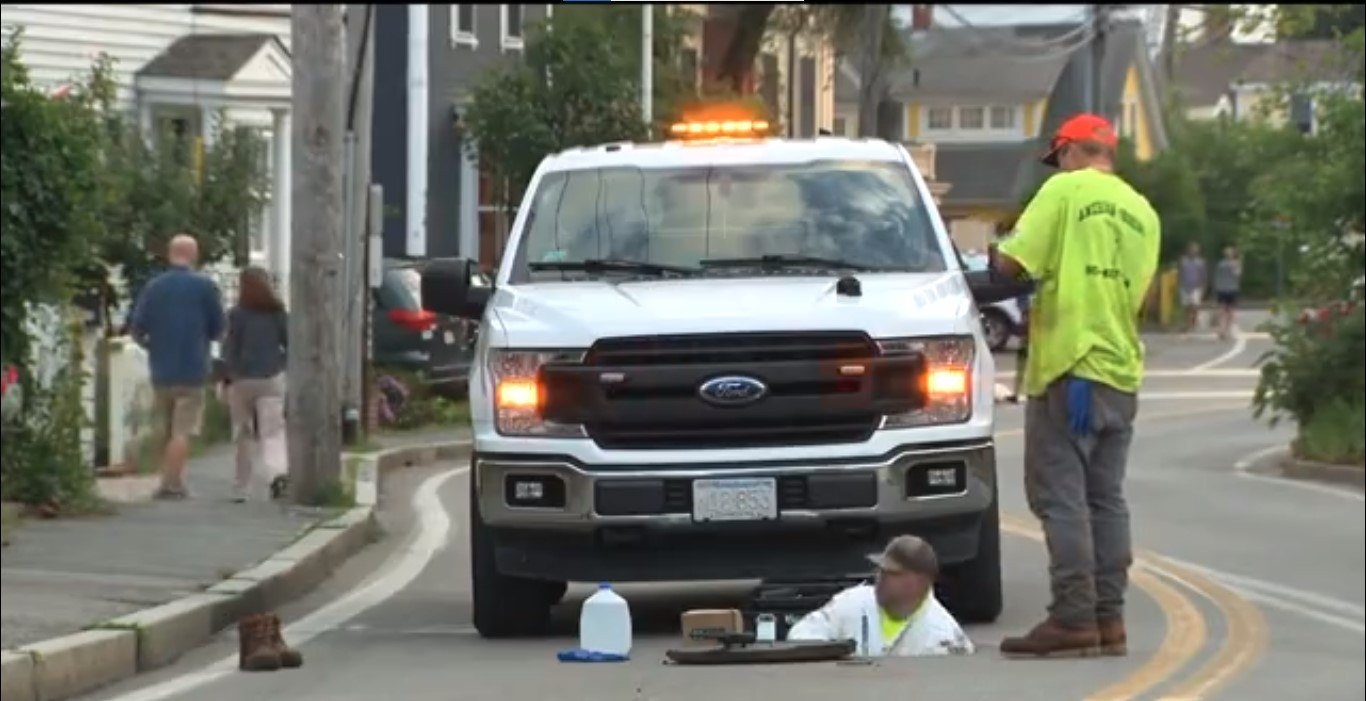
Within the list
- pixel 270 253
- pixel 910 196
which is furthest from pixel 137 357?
pixel 270 253

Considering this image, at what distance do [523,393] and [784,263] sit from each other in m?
1.45

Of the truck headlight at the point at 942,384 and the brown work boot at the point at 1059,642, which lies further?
the truck headlight at the point at 942,384

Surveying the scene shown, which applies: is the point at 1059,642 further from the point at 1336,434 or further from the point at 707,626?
the point at 1336,434

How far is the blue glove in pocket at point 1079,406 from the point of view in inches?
401

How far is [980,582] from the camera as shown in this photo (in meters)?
11.8

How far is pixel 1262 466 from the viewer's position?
2614 centimetres

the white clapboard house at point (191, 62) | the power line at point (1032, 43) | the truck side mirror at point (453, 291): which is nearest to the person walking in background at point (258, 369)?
the truck side mirror at point (453, 291)

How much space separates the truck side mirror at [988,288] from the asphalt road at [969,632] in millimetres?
1431

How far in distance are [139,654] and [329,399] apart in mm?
6066

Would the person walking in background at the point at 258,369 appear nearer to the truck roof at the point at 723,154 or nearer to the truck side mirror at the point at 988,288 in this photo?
the truck roof at the point at 723,154

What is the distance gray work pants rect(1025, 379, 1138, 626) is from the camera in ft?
33.5

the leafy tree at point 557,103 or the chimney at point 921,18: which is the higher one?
the chimney at point 921,18

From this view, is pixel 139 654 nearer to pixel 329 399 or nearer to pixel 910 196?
pixel 910 196

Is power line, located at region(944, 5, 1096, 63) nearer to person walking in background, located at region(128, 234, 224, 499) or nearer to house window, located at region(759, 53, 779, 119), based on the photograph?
house window, located at region(759, 53, 779, 119)
